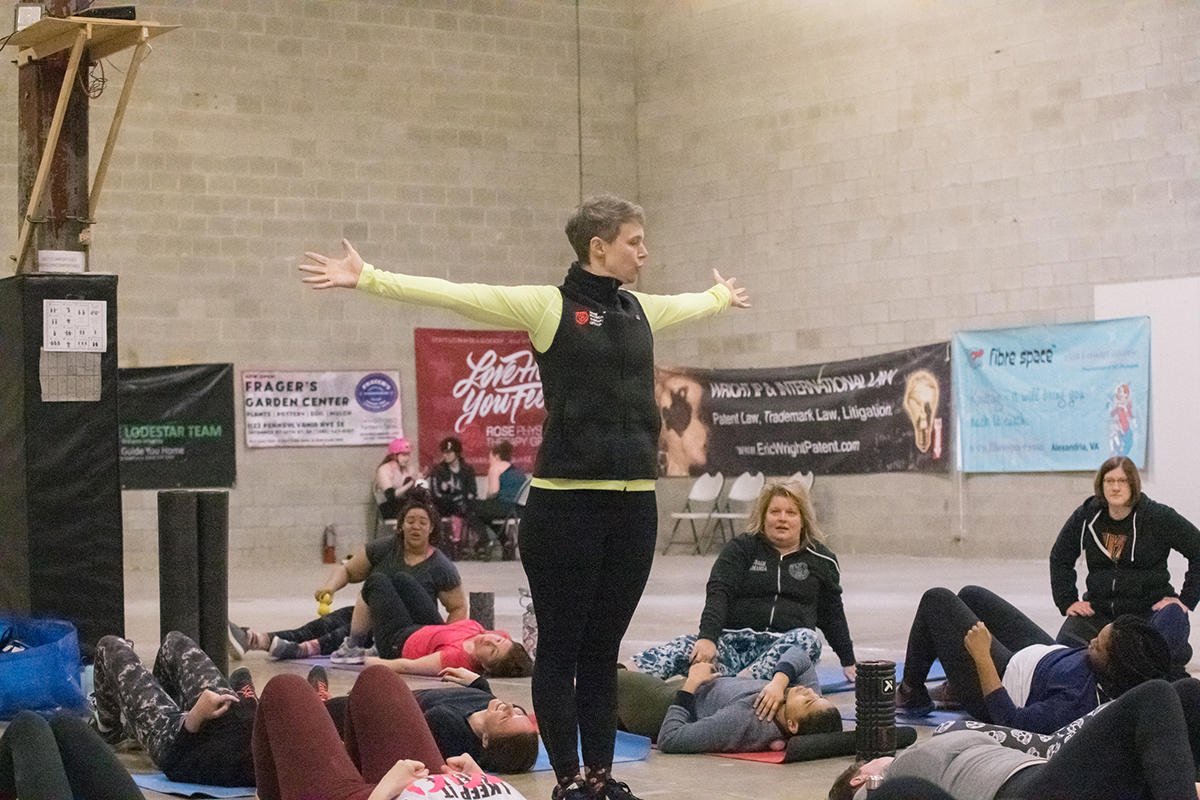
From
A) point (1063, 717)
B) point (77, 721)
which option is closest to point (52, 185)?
point (77, 721)

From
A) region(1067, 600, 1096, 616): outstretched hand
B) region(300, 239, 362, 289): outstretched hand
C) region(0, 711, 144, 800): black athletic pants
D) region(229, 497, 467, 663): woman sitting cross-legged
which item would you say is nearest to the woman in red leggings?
region(0, 711, 144, 800): black athletic pants

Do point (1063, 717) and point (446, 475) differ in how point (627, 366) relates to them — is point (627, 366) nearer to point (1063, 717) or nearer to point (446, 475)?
point (1063, 717)

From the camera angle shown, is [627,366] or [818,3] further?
[818,3]

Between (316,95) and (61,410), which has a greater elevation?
(316,95)

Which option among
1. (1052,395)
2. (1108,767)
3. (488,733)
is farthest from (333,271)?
(1052,395)

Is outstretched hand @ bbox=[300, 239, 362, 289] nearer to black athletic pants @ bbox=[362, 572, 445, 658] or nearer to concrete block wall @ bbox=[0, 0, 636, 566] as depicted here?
black athletic pants @ bbox=[362, 572, 445, 658]

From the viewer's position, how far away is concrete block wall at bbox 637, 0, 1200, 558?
1134cm

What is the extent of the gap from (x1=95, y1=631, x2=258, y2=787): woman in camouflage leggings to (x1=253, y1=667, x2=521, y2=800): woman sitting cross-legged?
1143 millimetres

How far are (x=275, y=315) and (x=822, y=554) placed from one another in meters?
8.84

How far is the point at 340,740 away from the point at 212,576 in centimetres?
350

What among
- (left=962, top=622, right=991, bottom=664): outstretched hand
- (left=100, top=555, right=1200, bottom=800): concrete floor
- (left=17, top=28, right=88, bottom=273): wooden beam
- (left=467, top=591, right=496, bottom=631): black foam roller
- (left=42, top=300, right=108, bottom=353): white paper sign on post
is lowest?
(left=100, top=555, right=1200, bottom=800): concrete floor

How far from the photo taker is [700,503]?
47.4 ft

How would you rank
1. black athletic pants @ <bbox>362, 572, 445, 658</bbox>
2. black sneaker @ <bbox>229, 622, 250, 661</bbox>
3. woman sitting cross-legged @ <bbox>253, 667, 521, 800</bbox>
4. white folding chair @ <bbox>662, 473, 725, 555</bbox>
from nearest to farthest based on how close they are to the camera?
woman sitting cross-legged @ <bbox>253, 667, 521, 800</bbox>
black athletic pants @ <bbox>362, 572, 445, 658</bbox>
black sneaker @ <bbox>229, 622, 250, 661</bbox>
white folding chair @ <bbox>662, 473, 725, 555</bbox>

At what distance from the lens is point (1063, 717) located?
4.41 meters
